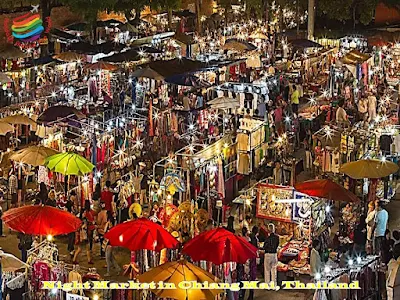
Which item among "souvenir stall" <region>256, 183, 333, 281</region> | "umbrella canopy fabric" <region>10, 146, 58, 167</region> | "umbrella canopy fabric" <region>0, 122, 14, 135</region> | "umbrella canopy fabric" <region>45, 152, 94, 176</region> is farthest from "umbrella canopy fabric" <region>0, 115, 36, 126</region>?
"souvenir stall" <region>256, 183, 333, 281</region>

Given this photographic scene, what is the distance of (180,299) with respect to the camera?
12.9 metres

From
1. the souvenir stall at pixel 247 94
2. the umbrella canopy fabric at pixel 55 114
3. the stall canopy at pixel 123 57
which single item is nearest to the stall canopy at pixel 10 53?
the stall canopy at pixel 123 57

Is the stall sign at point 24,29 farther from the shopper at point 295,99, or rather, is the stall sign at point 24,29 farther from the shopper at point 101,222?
the shopper at point 101,222

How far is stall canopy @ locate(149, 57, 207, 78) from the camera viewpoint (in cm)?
2881

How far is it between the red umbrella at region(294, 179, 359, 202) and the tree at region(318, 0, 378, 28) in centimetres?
3207

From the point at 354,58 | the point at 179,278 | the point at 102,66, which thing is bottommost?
the point at 354,58

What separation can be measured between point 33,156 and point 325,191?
679 centimetres

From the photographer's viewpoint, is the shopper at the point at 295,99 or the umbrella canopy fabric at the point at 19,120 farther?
the shopper at the point at 295,99

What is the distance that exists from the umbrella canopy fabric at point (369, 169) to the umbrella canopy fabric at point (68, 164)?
5.66m

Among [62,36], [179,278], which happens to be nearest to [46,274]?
[179,278]

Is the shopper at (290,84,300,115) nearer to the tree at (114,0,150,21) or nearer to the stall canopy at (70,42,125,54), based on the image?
the stall canopy at (70,42,125,54)

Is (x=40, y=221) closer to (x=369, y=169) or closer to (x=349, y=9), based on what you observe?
(x=369, y=169)

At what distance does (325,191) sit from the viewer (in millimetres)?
17359

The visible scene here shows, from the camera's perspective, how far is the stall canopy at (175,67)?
94.5 feet
